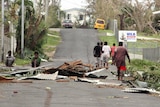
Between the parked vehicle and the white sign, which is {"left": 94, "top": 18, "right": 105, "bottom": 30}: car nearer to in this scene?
the parked vehicle

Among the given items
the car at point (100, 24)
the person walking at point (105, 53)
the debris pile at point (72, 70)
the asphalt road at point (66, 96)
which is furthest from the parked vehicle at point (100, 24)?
the asphalt road at point (66, 96)

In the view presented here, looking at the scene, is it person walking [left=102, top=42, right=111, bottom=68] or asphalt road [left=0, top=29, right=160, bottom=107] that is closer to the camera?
asphalt road [left=0, top=29, right=160, bottom=107]

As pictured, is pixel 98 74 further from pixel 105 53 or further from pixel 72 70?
pixel 105 53

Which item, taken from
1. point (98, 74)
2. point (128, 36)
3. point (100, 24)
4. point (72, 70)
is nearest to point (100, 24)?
point (100, 24)

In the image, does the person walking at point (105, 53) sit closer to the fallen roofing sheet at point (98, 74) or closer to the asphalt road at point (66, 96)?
the fallen roofing sheet at point (98, 74)

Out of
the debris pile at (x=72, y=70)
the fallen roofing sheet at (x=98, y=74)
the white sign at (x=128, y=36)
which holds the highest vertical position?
the white sign at (x=128, y=36)

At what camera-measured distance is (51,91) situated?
1722 cm

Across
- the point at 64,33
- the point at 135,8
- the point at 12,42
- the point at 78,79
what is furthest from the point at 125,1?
the point at 78,79

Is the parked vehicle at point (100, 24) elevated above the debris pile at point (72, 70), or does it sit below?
above

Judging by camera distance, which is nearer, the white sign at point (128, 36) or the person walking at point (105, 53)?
the person walking at point (105, 53)

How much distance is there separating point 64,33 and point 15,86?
53.9 meters

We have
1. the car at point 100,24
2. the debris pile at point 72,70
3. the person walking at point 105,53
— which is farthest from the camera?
the car at point 100,24

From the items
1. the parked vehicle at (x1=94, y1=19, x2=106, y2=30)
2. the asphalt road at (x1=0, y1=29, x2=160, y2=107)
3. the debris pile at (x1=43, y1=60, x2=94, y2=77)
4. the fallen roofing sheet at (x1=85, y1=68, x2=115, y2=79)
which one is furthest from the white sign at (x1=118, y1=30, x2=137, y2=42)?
the parked vehicle at (x1=94, y1=19, x2=106, y2=30)

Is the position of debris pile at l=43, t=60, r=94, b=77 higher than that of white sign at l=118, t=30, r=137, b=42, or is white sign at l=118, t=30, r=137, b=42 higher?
white sign at l=118, t=30, r=137, b=42
